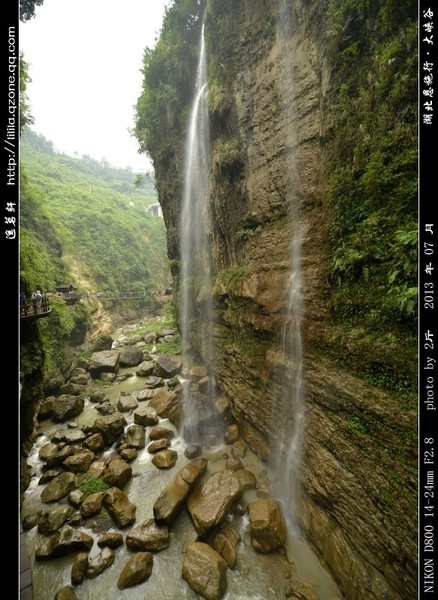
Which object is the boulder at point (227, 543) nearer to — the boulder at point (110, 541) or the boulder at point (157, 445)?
the boulder at point (110, 541)

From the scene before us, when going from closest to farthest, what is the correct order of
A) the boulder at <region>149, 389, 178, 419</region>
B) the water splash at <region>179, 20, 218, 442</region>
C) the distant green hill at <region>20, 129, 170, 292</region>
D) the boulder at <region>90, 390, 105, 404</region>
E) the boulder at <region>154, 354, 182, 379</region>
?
the boulder at <region>149, 389, 178, 419</region> < the water splash at <region>179, 20, 218, 442</region> < the boulder at <region>90, 390, 105, 404</region> < the boulder at <region>154, 354, 182, 379</region> < the distant green hill at <region>20, 129, 170, 292</region>

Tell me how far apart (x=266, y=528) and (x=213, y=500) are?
1.38 metres

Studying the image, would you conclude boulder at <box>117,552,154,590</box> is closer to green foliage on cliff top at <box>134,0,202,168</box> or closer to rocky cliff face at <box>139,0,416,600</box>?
rocky cliff face at <box>139,0,416,600</box>

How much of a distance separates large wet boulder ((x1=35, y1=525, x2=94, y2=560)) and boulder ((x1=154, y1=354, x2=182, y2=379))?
920cm

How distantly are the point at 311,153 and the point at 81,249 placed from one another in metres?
31.5

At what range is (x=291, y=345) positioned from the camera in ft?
22.5

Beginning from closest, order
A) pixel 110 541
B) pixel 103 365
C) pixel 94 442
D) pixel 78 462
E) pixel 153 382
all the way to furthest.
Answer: pixel 110 541
pixel 78 462
pixel 94 442
pixel 153 382
pixel 103 365

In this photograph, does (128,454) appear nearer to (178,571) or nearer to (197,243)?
(178,571)

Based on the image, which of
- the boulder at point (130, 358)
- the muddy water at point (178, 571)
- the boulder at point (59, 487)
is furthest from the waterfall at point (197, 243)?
the boulder at point (130, 358)

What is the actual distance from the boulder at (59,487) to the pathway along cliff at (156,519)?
29mm

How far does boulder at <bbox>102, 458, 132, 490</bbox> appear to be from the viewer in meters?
7.26

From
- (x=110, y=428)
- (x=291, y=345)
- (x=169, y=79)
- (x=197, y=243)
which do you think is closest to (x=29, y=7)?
(x=169, y=79)

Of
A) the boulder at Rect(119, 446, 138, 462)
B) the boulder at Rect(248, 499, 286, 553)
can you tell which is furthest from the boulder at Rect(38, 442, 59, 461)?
the boulder at Rect(248, 499, 286, 553)
